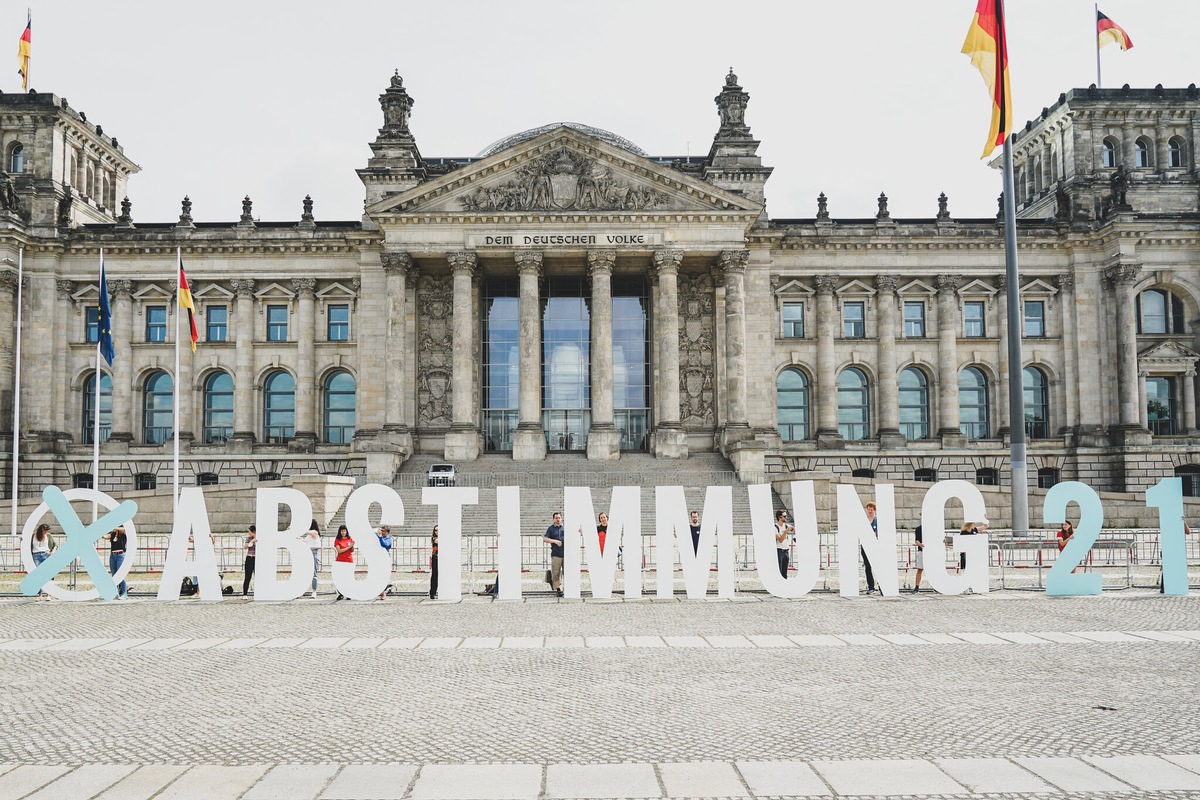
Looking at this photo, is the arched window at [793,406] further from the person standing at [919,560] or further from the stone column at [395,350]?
the person standing at [919,560]

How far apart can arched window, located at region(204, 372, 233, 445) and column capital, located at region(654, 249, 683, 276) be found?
1082 inches

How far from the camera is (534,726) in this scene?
1148 cm

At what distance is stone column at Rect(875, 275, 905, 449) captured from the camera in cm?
6094

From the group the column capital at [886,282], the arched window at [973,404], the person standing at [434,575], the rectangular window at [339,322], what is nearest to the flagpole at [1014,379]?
the person standing at [434,575]

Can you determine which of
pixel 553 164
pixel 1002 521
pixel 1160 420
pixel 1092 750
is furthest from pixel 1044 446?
pixel 1092 750

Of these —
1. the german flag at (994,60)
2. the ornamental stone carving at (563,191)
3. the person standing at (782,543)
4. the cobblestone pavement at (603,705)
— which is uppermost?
the ornamental stone carving at (563,191)

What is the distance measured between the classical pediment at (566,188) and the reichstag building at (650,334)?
2712 mm

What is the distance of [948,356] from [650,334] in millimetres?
18107

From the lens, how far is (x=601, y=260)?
55.6 m

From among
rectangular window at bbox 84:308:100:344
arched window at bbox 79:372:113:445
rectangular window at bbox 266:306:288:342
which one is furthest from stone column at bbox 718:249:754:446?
rectangular window at bbox 84:308:100:344

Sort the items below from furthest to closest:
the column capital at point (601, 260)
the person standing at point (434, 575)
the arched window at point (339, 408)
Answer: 1. the arched window at point (339, 408)
2. the column capital at point (601, 260)
3. the person standing at point (434, 575)

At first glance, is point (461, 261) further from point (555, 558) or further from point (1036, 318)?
point (1036, 318)

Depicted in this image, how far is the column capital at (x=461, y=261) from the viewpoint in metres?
55.2

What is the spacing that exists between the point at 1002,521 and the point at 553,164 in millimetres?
29628
